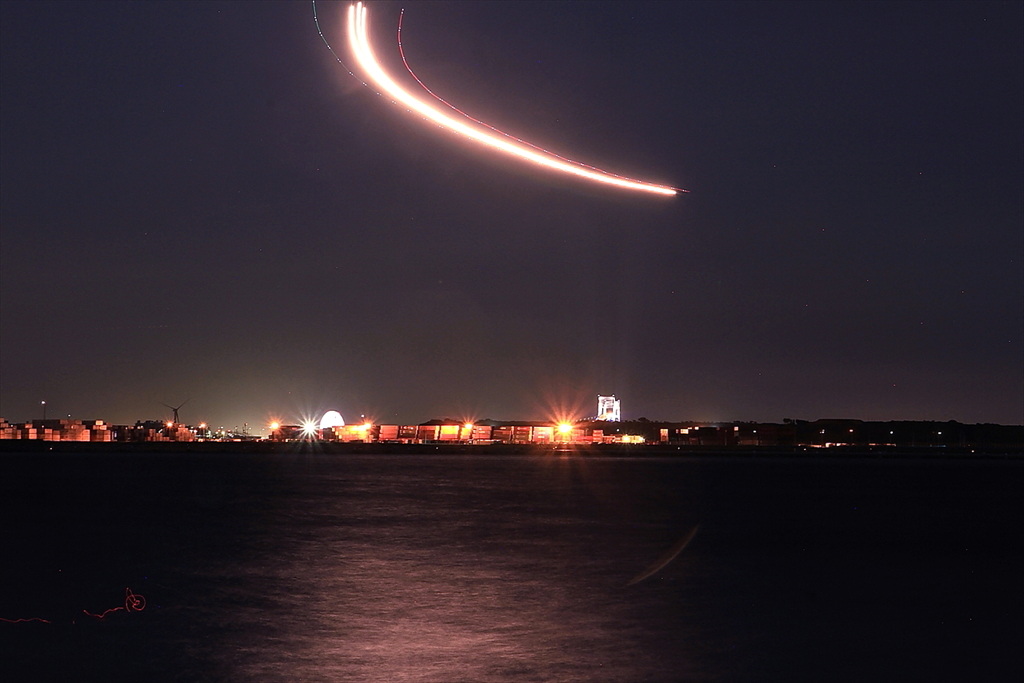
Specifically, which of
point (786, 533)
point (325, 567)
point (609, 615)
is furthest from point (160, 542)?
point (786, 533)

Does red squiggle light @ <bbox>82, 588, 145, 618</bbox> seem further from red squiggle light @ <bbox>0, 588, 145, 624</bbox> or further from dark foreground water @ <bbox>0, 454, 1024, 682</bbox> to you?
dark foreground water @ <bbox>0, 454, 1024, 682</bbox>

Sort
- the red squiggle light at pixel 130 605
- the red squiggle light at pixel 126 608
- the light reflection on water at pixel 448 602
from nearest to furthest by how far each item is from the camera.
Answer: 1. the light reflection on water at pixel 448 602
2. the red squiggle light at pixel 126 608
3. the red squiggle light at pixel 130 605

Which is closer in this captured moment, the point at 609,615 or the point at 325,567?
the point at 609,615

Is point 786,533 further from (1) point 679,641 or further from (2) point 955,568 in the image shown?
(1) point 679,641

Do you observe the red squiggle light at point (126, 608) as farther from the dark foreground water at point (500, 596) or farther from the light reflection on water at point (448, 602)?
the light reflection on water at point (448, 602)

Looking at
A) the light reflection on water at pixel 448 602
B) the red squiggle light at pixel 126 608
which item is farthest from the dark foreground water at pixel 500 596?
the red squiggle light at pixel 126 608

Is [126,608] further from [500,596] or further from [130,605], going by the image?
[500,596]

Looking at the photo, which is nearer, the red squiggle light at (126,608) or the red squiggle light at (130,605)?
the red squiggle light at (126,608)

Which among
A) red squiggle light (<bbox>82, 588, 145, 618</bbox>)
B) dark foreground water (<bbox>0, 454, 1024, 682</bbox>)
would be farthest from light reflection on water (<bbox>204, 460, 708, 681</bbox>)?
red squiggle light (<bbox>82, 588, 145, 618</bbox>)

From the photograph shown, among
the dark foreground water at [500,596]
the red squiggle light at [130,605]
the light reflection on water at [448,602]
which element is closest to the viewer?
the light reflection on water at [448,602]
